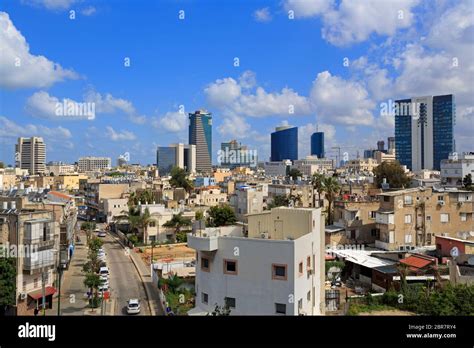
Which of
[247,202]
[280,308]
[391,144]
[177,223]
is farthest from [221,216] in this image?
[391,144]

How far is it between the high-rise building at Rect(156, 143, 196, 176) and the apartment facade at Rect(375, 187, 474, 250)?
198 ft

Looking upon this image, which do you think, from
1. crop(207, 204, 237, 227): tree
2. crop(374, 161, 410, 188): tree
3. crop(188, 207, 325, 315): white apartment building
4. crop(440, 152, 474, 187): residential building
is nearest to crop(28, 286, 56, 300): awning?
crop(188, 207, 325, 315): white apartment building

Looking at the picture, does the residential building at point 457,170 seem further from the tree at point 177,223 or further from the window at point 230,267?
the window at point 230,267

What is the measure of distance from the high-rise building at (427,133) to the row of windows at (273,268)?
49.6 m

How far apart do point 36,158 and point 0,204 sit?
5063cm

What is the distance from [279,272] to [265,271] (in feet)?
0.76

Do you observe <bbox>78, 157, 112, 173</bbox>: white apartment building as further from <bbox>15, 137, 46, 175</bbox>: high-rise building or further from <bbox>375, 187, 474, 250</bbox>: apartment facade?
<bbox>375, 187, 474, 250</bbox>: apartment facade

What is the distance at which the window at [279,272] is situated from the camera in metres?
7.23

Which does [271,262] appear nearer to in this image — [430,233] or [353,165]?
[430,233]

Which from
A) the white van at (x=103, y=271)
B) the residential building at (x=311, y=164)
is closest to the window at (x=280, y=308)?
the white van at (x=103, y=271)
